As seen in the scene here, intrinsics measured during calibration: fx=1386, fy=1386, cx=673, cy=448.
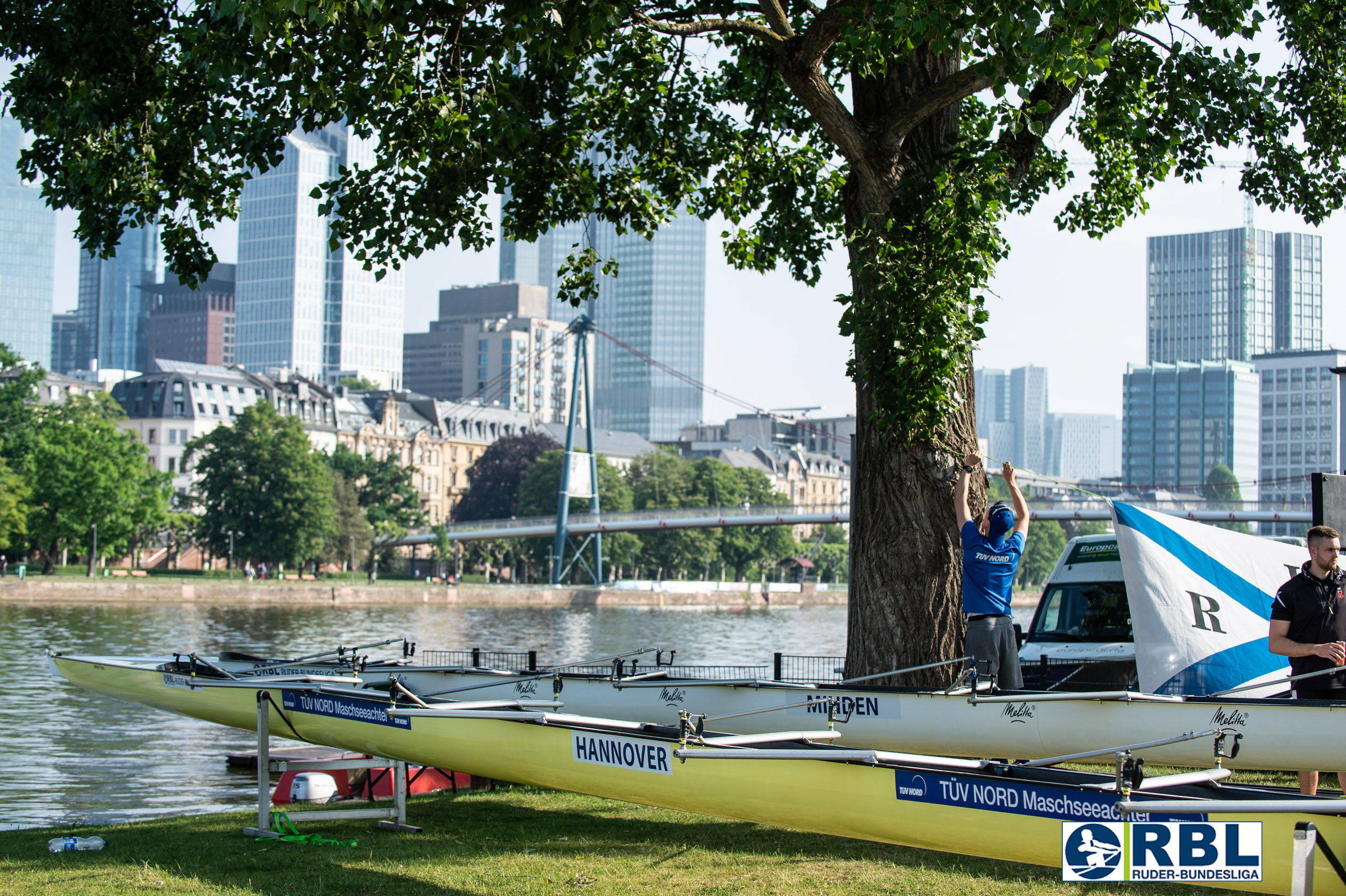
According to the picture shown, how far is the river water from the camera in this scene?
12.4 meters

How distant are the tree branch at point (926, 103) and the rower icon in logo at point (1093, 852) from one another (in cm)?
525

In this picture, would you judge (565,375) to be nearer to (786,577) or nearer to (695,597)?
(786,577)

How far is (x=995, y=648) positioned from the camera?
7969mm

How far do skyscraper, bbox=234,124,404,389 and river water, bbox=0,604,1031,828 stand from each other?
114423mm

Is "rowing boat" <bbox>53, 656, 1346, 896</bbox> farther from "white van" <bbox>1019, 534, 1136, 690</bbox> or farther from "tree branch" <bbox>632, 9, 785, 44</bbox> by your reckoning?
"tree branch" <bbox>632, 9, 785, 44</bbox>

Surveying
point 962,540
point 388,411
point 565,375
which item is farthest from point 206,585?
point 565,375

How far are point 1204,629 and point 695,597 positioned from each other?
242 ft

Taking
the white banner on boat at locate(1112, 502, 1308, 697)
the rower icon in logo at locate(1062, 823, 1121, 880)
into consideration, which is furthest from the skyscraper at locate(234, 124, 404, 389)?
the rower icon in logo at locate(1062, 823, 1121, 880)

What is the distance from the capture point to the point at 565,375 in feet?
583

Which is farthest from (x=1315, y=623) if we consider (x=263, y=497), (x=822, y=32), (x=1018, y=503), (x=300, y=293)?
(x=300, y=293)

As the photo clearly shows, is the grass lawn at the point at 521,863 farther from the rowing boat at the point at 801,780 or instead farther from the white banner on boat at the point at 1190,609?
the white banner on boat at the point at 1190,609

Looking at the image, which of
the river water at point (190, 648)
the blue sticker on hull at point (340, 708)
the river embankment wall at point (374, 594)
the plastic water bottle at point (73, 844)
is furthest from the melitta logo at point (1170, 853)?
the river embankment wall at point (374, 594)

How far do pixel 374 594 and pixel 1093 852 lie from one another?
60827mm

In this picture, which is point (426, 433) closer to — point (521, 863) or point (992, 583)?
point (992, 583)
